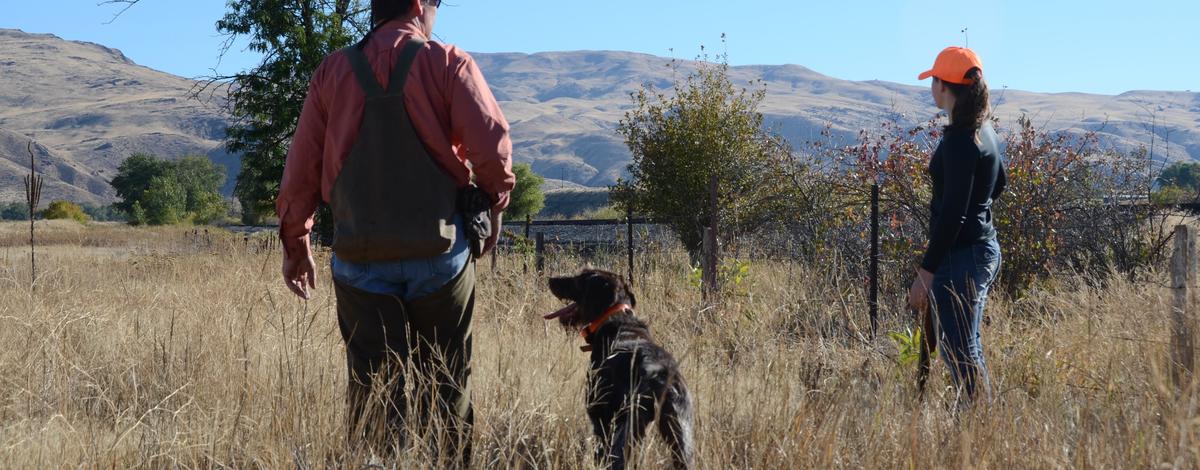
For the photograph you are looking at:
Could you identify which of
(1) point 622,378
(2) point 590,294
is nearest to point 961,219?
(1) point 622,378

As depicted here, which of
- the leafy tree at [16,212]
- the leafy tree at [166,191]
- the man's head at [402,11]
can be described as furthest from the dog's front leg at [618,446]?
the leafy tree at [16,212]

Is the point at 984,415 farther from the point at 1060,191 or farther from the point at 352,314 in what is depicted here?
the point at 1060,191

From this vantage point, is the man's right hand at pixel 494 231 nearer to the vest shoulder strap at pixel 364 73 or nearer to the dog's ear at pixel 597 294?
the vest shoulder strap at pixel 364 73

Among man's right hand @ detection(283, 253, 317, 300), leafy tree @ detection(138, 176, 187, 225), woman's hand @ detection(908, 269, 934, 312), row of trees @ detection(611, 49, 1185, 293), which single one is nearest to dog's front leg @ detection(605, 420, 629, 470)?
man's right hand @ detection(283, 253, 317, 300)

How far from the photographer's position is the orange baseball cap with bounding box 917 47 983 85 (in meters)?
3.88

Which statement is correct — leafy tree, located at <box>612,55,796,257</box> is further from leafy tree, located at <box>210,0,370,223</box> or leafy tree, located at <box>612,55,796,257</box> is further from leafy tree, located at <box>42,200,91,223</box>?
leafy tree, located at <box>42,200,91,223</box>

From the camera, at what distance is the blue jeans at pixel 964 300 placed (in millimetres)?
3859

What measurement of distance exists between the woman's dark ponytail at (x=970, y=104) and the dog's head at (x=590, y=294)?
1491mm

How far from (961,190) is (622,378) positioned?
147 centimetres

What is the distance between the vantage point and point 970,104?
3.85 metres

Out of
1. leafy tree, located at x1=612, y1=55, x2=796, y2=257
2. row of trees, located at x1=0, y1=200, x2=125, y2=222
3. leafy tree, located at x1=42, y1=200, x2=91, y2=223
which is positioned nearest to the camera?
leafy tree, located at x1=612, y1=55, x2=796, y2=257

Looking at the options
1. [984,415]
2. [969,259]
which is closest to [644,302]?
[969,259]

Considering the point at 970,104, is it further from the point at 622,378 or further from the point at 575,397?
the point at 575,397

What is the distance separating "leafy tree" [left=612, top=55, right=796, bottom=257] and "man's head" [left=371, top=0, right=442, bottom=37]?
13591mm
